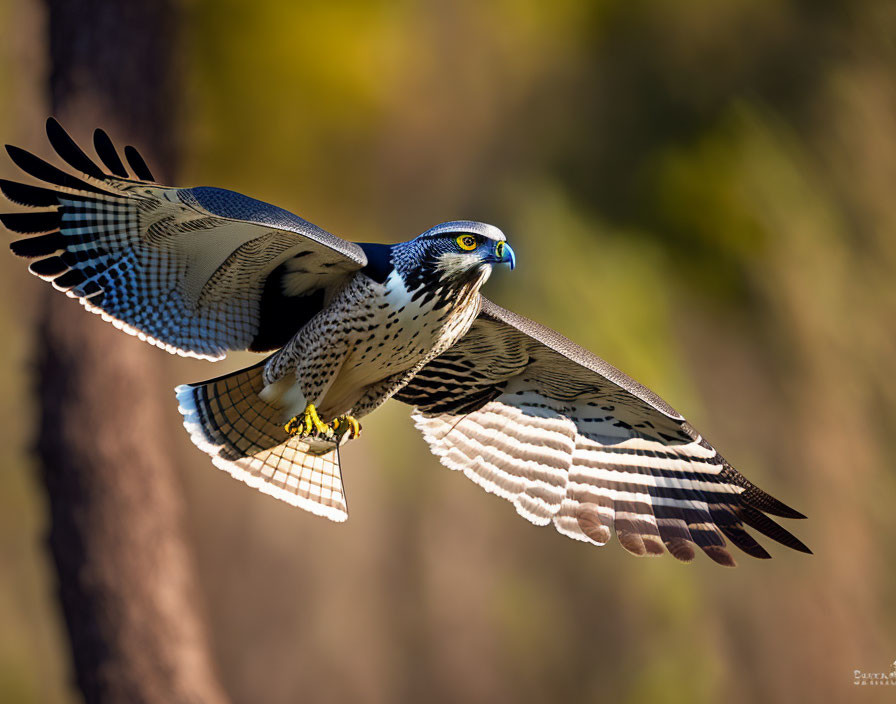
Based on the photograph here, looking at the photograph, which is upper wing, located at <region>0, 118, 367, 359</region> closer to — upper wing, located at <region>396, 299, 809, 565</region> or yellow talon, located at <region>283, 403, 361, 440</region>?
yellow talon, located at <region>283, 403, 361, 440</region>

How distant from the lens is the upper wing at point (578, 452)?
427cm

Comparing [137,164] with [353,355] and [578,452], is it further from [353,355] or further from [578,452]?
[578,452]

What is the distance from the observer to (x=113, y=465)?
686 cm

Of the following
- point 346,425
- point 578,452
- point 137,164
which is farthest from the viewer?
point 578,452

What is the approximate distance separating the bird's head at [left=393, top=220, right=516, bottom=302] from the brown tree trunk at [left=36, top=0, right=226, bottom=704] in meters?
4.40

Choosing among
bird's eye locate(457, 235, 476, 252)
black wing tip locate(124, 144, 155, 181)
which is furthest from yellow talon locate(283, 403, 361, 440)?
black wing tip locate(124, 144, 155, 181)

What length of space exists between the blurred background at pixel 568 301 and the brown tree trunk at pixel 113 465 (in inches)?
5.9

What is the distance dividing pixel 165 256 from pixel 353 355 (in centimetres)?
81

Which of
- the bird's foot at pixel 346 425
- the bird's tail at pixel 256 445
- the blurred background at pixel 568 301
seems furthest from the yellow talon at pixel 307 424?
the blurred background at pixel 568 301

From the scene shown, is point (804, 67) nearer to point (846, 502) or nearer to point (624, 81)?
point (624, 81)

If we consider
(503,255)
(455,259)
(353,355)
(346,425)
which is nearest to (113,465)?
(346,425)

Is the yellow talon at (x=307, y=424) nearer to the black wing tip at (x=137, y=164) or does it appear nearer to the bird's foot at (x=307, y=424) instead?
the bird's foot at (x=307, y=424)

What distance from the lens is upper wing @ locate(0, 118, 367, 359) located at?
125 inches

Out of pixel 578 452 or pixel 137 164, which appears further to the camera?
pixel 578 452
